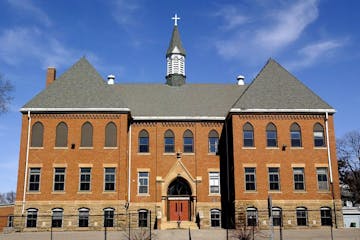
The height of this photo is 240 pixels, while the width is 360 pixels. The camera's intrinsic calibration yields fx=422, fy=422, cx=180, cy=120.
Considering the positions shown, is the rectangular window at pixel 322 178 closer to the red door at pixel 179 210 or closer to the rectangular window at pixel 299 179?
the rectangular window at pixel 299 179

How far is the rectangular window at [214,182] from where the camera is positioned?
35.6 meters

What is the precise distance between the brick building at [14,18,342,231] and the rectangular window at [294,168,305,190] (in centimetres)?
8

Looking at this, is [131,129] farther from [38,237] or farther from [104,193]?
[38,237]

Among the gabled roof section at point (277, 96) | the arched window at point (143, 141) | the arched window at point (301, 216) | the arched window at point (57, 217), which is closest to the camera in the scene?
the arched window at point (57, 217)

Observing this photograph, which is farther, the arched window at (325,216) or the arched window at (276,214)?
the arched window at (325,216)

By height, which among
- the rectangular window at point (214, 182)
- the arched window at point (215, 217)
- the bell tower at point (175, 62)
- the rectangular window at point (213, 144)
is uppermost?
the bell tower at point (175, 62)

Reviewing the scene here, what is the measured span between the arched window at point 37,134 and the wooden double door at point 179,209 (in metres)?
11.7

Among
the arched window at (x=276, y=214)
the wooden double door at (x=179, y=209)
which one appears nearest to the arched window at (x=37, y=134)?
the wooden double door at (x=179, y=209)

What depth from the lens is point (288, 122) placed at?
3419 centimetres

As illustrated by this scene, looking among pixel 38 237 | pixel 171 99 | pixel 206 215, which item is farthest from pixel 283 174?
pixel 38 237

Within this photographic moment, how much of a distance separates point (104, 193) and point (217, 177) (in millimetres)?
9628

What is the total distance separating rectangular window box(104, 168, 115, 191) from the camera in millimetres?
33031

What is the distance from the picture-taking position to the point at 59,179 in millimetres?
33062

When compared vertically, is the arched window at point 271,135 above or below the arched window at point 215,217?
above
